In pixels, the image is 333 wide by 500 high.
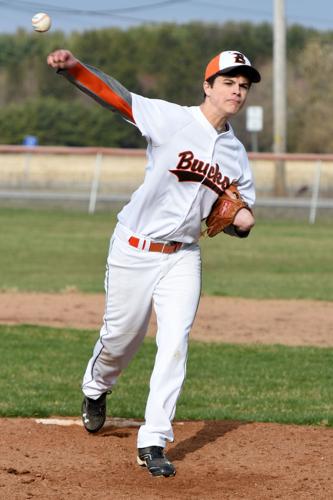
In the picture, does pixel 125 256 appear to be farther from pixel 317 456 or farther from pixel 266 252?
pixel 266 252

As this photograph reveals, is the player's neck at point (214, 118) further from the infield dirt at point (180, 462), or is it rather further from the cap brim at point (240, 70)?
the infield dirt at point (180, 462)

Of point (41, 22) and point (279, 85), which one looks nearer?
point (41, 22)

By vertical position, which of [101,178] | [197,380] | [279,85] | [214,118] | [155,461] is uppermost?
[279,85]

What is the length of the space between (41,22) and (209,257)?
12.8m

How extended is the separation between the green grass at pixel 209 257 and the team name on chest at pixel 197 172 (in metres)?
8.21

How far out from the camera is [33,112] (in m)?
54.9

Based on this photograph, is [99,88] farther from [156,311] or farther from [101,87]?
[156,311]

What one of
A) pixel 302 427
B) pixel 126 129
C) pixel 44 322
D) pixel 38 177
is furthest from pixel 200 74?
pixel 302 427

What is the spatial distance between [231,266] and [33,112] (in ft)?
129

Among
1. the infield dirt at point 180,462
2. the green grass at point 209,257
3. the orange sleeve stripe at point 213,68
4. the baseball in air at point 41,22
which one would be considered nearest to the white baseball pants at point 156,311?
the infield dirt at point 180,462

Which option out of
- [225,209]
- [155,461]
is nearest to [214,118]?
[225,209]

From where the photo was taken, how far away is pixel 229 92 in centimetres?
550

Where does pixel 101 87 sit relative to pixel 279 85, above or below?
below

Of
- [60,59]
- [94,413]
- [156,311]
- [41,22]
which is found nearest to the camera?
[60,59]
